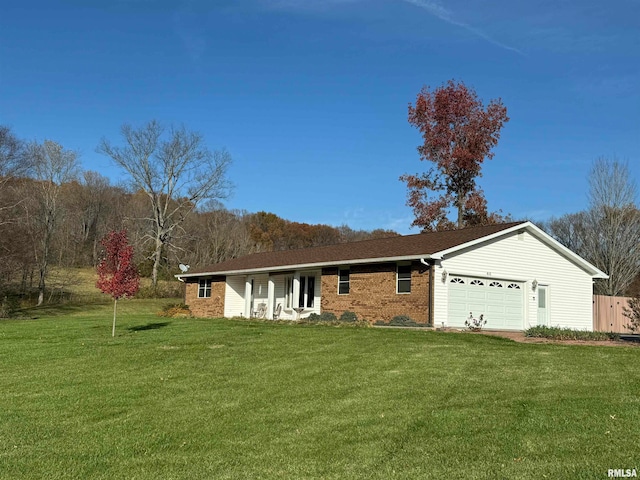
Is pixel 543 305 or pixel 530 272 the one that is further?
pixel 543 305

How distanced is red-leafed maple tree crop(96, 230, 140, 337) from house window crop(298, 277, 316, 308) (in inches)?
427

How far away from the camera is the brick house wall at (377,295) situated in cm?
2081

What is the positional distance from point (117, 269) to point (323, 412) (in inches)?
455

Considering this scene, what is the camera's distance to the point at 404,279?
21.7 m

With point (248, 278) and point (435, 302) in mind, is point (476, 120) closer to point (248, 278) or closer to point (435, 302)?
point (248, 278)

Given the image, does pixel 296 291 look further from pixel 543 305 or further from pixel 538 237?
pixel 538 237

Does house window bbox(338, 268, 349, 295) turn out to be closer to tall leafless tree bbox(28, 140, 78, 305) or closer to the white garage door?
the white garage door

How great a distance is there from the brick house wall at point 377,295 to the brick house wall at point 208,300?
10355mm

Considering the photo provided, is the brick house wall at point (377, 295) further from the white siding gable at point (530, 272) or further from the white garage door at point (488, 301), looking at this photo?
the white garage door at point (488, 301)

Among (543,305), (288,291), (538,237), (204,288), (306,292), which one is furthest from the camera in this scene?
(204,288)

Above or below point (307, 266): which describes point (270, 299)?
below

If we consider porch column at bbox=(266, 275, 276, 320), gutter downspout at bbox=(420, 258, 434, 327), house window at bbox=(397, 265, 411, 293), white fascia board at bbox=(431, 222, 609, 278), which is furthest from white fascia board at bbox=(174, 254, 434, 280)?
white fascia board at bbox=(431, 222, 609, 278)

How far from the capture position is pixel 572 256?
82.0 ft

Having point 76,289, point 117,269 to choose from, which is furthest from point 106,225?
point 117,269
